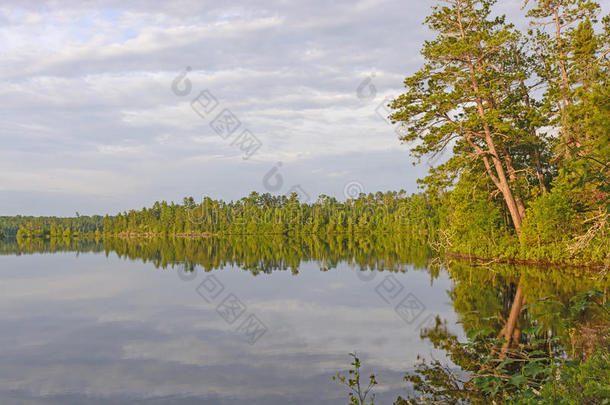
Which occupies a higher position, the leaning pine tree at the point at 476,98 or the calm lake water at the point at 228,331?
the leaning pine tree at the point at 476,98

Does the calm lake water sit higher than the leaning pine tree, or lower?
lower

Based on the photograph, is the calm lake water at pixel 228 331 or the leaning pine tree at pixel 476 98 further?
the leaning pine tree at pixel 476 98

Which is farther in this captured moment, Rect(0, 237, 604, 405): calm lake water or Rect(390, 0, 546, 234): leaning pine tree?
Rect(390, 0, 546, 234): leaning pine tree

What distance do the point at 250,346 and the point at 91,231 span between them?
192334 millimetres

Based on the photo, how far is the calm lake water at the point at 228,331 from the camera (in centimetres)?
978

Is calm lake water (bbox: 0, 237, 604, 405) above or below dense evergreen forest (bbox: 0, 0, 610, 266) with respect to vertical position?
below

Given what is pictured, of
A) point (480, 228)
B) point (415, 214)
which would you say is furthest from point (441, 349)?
point (415, 214)

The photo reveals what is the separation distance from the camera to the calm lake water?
9.78 metres

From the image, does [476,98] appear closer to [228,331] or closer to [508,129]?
[508,129]

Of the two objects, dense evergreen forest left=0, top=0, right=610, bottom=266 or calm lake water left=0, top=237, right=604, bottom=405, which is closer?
calm lake water left=0, top=237, right=604, bottom=405

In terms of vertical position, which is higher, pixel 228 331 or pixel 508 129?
pixel 508 129

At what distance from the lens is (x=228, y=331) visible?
14.7 metres

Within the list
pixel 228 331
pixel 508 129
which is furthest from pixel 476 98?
pixel 228 331

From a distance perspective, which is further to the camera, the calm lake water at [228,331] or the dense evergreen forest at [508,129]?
the dense evergreen forest at [508,129]
